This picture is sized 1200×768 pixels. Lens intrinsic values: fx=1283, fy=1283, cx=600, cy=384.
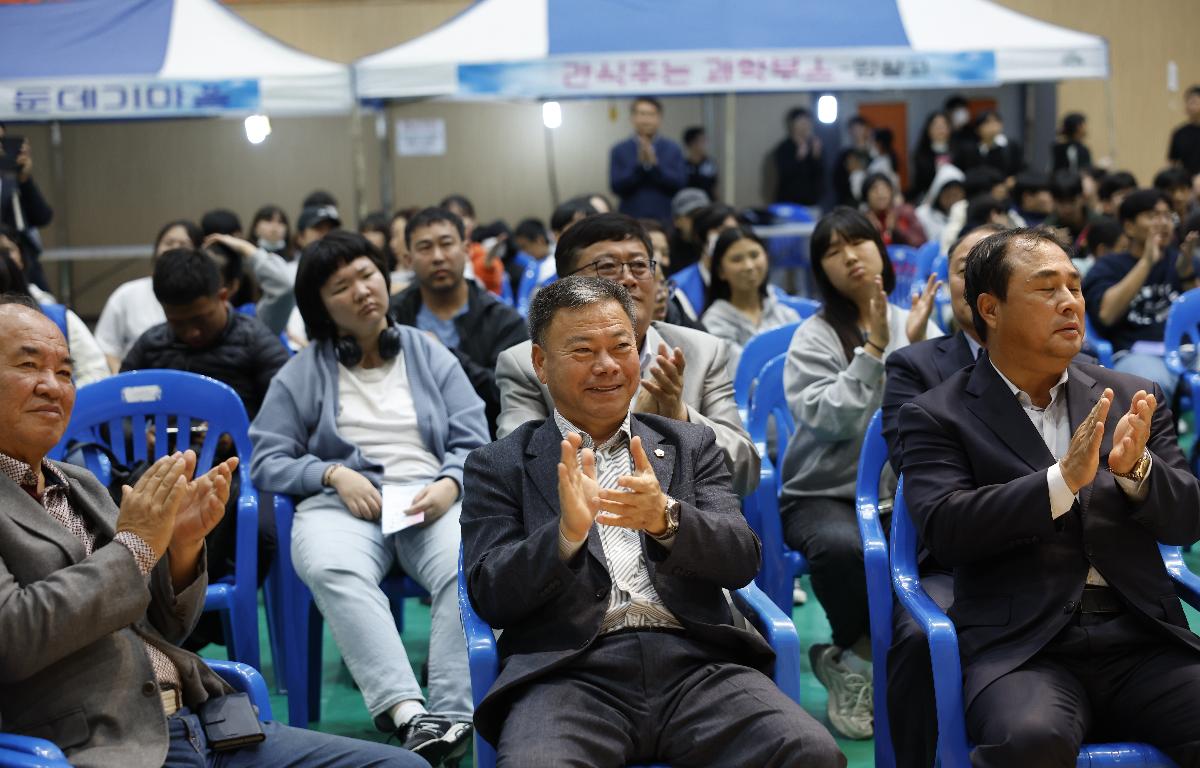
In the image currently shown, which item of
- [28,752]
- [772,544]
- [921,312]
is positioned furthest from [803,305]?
[28,752]

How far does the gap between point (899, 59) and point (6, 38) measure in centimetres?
506

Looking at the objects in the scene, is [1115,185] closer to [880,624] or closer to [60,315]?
[880,624]

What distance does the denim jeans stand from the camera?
3.07 metres

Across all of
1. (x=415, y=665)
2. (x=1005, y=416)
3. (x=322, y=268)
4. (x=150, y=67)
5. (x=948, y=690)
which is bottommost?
(x=415, y=665)

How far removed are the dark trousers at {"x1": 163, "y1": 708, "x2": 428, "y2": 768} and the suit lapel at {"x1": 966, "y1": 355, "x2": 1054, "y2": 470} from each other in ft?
4.22

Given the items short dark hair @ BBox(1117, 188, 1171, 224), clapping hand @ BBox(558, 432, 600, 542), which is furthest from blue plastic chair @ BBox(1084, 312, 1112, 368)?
clapping hand @ BBox(558, 432, 600, 542)

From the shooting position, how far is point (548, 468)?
2.54 meters

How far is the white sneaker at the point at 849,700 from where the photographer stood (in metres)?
3.38

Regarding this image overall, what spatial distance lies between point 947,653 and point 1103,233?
4327 millimetres

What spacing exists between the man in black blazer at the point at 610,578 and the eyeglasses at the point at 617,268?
2.22 ft

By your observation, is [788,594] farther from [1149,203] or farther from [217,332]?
[1149,203]

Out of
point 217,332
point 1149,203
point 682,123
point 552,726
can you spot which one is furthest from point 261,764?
point 682,123

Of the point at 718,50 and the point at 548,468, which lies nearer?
the point at 548,468

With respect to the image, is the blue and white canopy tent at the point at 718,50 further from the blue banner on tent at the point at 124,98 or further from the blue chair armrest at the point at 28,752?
the blue chair armrest at the point at 28,752
